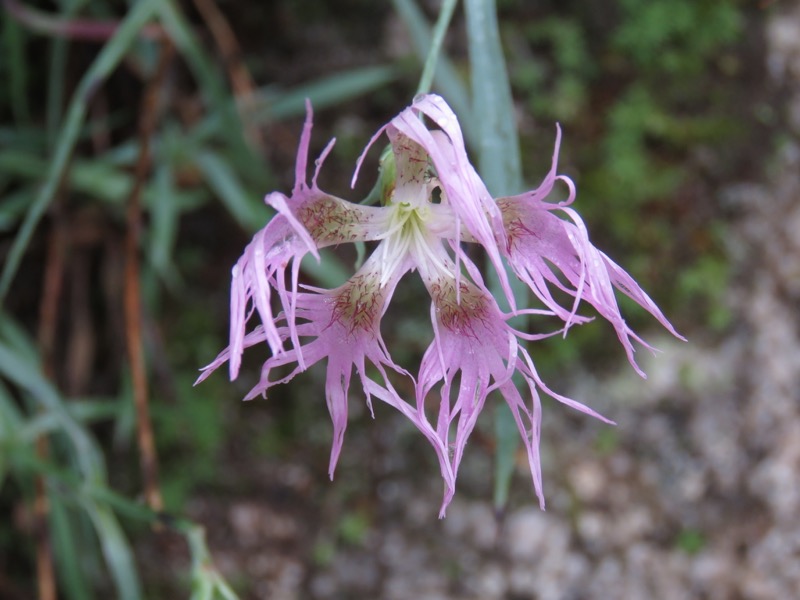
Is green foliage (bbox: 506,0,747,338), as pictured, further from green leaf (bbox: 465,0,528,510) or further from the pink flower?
the pink flower

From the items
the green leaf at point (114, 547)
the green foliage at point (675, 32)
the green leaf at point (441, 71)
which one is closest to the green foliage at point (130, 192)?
the green leaf at point (114, 547)

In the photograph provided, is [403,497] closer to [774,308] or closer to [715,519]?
[715,519]

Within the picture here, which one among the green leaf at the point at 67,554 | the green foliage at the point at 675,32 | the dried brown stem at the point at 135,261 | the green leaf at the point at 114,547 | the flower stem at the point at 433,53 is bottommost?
the green leaf at the point at 67,554

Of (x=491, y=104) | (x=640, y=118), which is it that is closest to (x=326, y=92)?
(x=640, y=118)

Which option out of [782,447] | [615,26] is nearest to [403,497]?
[782,447]

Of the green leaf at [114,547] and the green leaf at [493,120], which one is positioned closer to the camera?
the green leaf at [493,120]

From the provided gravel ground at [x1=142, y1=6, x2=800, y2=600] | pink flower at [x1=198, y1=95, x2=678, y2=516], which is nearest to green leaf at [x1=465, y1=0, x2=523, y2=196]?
pink flower at [x1=198, y1=95, x2=678, y2=516]

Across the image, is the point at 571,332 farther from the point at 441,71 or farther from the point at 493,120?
the point at 493,120

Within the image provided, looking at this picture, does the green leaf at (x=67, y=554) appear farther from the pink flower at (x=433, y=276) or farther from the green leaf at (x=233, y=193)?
the pink flower at (x=433, y=276)
